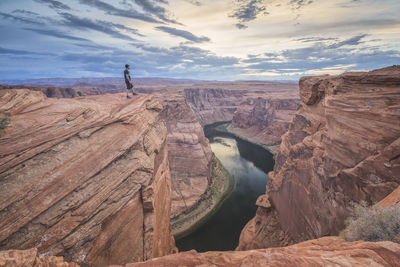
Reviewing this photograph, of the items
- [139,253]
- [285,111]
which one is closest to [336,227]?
[139,253]

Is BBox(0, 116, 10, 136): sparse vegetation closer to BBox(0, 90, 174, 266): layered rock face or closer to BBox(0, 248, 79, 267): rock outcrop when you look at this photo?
BBox(0, 90, 174, 266): layered rock face

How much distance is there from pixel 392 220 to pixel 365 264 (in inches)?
99.4

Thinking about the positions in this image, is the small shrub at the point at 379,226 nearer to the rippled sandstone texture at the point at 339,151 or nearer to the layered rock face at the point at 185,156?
the rippled sandstone texture at the point at 339,151

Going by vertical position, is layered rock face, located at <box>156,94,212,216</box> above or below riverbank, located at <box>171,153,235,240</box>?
Answer: above

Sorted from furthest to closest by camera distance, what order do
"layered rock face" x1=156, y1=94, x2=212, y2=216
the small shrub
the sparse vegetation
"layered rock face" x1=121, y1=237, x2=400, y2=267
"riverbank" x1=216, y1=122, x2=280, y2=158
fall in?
1. "riverbank" x1=216, y1=122, x2=280, y2=158
2. "layered rock face" x1=156, y1=94, x2=212, y2=216
3. the sparse vegetation
4. the small shrub
5. "layered rock face" x1=121, y1=237, x2=400, y2=267

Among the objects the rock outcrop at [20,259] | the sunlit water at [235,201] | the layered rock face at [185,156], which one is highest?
the rock outcrop at [20,259]

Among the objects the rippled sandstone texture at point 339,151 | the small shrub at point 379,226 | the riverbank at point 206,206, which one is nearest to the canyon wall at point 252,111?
the riverbank at point 206,206

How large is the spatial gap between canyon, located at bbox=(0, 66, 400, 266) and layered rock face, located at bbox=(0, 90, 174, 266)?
4 centimetres

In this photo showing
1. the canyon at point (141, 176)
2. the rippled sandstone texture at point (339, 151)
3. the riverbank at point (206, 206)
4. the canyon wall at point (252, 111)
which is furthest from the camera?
the canyon wall at point (252, 111)

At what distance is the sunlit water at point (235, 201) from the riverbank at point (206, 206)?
637 mm

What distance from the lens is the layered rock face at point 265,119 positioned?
5406cm

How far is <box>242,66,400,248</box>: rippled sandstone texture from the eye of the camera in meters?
8.62

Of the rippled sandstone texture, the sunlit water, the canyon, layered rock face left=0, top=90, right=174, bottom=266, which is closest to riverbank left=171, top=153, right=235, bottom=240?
the sunlit water

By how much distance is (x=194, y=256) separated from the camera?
4.88 metres
